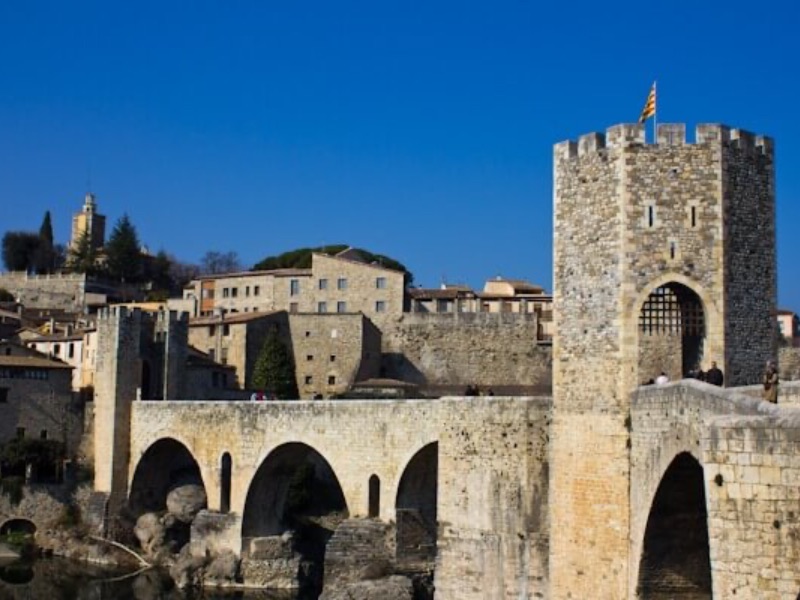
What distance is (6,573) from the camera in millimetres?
43000

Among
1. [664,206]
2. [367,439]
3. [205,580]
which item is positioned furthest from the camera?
[205,580]

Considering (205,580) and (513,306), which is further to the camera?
(513,306)

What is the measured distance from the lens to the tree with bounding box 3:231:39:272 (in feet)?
339

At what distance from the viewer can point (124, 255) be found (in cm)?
9388

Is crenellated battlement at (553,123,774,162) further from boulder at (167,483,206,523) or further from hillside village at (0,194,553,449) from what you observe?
hillside village at (0,194,553,449)

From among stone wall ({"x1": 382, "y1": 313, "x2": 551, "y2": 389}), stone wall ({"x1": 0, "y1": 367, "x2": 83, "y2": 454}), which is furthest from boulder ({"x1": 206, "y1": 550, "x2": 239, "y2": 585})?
stone wall ({"x1": 382, "y1": 313, "x2": 551, "y2": 389})

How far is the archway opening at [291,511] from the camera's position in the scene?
4008 centimetres

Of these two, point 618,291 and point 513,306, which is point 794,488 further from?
point 513,306

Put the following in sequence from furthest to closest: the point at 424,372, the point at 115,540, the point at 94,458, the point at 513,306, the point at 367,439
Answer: the point at 513,306 < the point at 424,372 < the point at 94,458 < the point at 115,540 < the point at 367,439

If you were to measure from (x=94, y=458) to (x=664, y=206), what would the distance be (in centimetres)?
3438

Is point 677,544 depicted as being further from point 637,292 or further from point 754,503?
point 754,503

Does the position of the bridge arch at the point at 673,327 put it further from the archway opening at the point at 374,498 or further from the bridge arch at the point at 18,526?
the bridge arch at the point at 18,526

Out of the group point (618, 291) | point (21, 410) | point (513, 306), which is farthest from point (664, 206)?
point (513, 306)

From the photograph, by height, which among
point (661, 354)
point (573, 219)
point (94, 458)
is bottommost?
point (94, 458)
